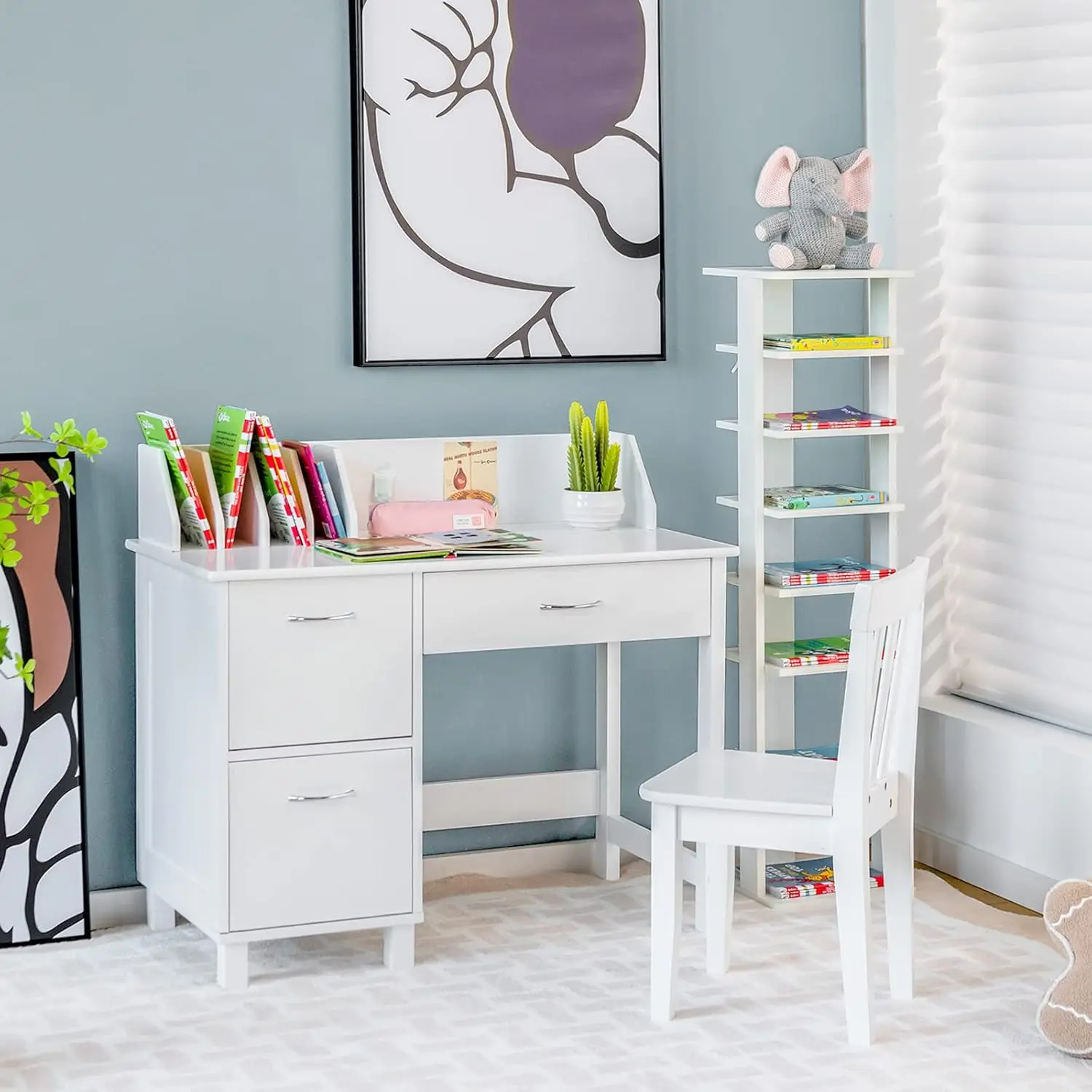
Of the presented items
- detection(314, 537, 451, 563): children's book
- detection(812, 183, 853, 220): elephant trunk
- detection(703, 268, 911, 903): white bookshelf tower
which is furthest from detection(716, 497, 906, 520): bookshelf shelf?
detection(314, 537, 451, 563): children's book

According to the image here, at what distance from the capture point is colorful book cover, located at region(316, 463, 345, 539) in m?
3.10

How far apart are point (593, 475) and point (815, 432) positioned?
0.43m

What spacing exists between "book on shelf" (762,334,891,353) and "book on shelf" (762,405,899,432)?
131 millimetres

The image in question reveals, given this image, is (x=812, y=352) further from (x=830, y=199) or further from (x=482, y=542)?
(x=482, y=542)

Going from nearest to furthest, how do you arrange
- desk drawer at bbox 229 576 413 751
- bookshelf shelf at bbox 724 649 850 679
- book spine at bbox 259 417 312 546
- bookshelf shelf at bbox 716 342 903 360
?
desk drawer at bbox 229 576 413 751
book spine at bbox 259 417 312 546
bookshelf shelf at bbox 716 342 903 360
bookshelf shelf at bbox 724 649 850 679

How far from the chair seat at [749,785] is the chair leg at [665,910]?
44mm

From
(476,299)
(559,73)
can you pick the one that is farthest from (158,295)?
(559,73)

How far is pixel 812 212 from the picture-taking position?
3.23 m

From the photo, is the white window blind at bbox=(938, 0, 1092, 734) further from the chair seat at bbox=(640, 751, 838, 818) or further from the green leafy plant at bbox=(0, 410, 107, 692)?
the green leafy plant at bbox=(0, 410, 107, 692)

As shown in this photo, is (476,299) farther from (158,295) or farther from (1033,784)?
(1033,784)

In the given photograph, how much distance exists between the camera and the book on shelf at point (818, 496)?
3229 millimetres

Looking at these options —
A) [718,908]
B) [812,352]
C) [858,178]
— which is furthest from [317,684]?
[858,178]

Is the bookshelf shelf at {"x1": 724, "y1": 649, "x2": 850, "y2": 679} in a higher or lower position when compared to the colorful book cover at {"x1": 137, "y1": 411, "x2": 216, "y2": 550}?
lower

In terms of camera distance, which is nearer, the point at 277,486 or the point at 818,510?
the point at 277,486
